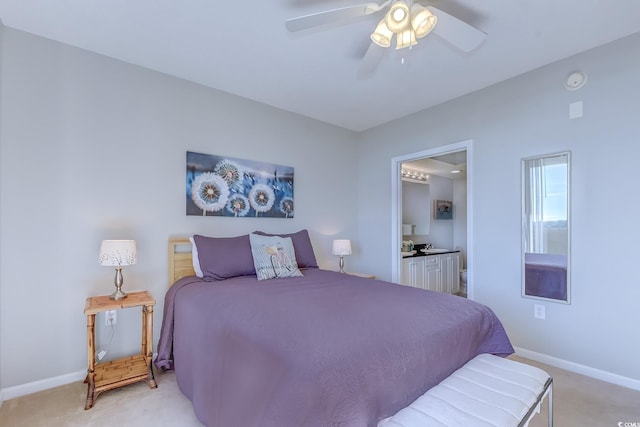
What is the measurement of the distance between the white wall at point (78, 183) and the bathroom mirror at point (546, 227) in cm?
284

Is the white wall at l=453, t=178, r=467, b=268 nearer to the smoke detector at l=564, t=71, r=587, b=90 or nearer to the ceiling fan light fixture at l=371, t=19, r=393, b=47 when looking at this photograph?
the smoke detector at l=564, t=71, r=587, b=90

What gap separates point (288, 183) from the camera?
139 inches

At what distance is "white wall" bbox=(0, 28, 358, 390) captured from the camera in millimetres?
2104

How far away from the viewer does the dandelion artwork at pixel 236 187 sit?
2863 mm

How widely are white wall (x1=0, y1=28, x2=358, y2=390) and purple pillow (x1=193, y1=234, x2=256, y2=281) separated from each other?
0.36 metres

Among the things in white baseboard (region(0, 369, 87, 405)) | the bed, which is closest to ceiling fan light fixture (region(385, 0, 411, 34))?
the bed

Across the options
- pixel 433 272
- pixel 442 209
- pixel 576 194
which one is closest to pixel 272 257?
pixel 576 194

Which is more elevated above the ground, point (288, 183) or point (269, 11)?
point (269, 11)

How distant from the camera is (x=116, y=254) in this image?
6.88 feet

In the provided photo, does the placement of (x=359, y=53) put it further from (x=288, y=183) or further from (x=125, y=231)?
(x=125, y=231)

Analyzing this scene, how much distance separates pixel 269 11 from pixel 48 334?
9.03 feet

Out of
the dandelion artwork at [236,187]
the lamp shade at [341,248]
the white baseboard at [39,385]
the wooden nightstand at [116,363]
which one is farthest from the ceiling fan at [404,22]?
the white baseboard at [39,385]

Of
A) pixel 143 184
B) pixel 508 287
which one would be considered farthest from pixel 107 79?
pixel 508 287

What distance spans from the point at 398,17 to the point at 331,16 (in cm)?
36
